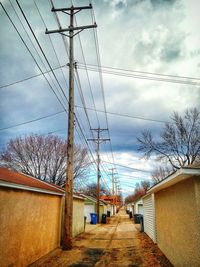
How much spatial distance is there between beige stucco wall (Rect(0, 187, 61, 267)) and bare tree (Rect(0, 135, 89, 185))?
1924 cm

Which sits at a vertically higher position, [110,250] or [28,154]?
[28,154]

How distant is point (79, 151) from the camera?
104 feet

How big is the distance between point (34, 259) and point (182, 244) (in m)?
5.12

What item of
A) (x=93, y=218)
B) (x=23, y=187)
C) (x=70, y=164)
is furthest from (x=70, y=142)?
(x=93, y=218)

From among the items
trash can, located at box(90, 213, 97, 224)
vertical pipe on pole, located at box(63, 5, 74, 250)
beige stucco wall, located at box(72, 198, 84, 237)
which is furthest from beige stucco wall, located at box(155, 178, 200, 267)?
trash can, located at box(90, 213, 97, 224)

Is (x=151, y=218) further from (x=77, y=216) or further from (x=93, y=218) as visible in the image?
(x=93, y=218)

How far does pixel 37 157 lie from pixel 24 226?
873 inches

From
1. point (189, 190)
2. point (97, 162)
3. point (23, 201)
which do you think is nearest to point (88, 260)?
point (23, 201)

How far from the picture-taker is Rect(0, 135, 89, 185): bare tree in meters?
27.2

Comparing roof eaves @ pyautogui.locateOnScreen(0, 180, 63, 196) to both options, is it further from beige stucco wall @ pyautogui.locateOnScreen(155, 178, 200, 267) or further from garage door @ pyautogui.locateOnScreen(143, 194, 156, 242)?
garage door @ pyautogui.locateOnScreen(143, 194, 156, 242)

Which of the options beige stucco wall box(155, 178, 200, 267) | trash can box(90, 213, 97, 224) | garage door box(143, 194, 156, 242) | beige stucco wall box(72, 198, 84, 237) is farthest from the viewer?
trash can box(90, 213, 97, 224)

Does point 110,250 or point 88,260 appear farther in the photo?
point 110,250

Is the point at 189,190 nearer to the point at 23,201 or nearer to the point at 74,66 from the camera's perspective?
the point at 23,201

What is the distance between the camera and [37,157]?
28219 mm
